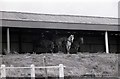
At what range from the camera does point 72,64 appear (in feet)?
57.9

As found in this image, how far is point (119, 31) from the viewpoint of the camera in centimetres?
2522

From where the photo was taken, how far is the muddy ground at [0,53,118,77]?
15.3 m

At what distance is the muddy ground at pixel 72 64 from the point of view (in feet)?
50.3

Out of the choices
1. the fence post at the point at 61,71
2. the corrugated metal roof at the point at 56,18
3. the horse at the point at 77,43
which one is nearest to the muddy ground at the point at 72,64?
the fence post at the point at 61,71

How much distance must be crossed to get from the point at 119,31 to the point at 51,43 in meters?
5.93

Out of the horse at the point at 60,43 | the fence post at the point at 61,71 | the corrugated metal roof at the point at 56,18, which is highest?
the corrugated metal roof at the point at 56,18

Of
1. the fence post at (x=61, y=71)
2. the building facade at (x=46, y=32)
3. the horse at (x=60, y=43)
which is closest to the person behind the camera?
the fence post at (x=61, y=71)

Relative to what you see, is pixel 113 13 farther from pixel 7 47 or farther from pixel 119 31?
pixel 7 47

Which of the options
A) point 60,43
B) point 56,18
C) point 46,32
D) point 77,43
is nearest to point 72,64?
point 60,43

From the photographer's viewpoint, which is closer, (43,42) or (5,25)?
(5,25)

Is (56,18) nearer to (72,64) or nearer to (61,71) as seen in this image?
(72,64)

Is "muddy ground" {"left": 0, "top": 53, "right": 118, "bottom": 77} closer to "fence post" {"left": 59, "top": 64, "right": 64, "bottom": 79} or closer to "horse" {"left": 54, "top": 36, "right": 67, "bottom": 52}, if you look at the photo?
"fence post" {"left": 59, "top": 64, "right": 64, "bottom": 79}

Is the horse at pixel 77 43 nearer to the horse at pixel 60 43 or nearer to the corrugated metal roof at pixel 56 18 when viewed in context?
the horse at pixel 60 43

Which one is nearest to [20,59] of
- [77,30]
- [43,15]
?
[77,30]
